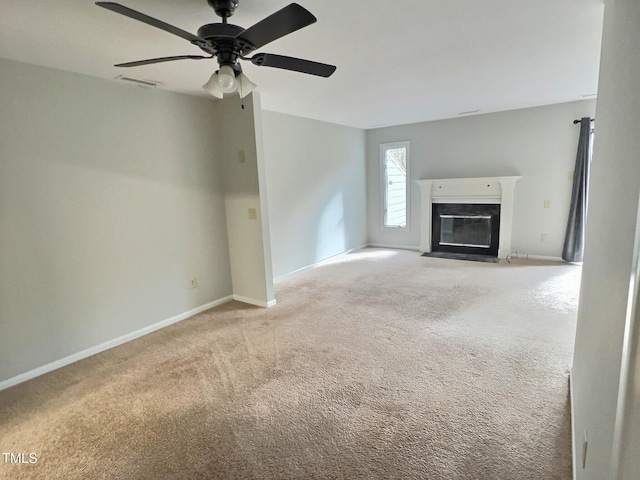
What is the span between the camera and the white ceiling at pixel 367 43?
1827mm

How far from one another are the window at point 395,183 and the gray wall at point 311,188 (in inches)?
17.8

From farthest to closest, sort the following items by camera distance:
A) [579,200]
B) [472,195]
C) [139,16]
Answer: [472,195] → [579,200] → [139,16]

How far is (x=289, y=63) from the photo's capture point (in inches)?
71.6

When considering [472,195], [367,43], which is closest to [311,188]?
[472,195]

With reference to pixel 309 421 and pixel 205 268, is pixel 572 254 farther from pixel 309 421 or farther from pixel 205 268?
pixel 205 268

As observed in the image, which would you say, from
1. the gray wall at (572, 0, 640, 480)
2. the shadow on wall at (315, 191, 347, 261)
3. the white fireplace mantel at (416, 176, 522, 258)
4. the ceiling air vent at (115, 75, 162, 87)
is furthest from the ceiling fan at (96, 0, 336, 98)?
the white fireplace mantel at (416, 176, 522, 258)

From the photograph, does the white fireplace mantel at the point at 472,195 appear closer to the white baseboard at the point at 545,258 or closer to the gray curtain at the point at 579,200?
the white baseboard at the point at 545,258

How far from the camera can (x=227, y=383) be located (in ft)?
7.79

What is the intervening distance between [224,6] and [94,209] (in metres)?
2.07

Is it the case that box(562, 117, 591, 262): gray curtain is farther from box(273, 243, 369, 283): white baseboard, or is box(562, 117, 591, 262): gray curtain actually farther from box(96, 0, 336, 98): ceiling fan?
box(96, 0, 336, 98): ceiling fan

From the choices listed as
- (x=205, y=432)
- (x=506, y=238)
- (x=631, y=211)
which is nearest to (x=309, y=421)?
(x=205, y=432)

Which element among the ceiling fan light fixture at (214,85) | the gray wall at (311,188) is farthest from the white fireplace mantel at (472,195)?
the ceiling fan light fixture at (214,85)

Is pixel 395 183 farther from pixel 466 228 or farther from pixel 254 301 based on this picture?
pixel 254 301

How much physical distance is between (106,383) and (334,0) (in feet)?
9.66
